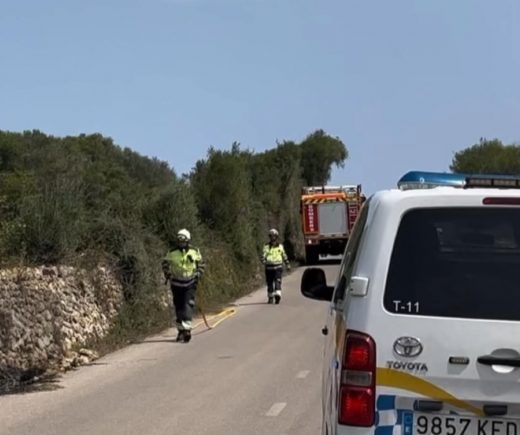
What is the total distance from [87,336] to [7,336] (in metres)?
2.37

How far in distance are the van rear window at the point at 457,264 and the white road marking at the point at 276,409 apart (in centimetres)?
558

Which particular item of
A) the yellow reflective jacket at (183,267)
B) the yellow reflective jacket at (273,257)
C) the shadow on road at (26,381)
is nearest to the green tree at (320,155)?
the yellow reflective jacket at (273,257)

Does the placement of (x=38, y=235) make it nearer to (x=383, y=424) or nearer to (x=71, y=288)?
(x=71, y=288)

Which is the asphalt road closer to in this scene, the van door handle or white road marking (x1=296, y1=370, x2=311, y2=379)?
white road marking (x1=296, y1=370, x2=311, y2=379)

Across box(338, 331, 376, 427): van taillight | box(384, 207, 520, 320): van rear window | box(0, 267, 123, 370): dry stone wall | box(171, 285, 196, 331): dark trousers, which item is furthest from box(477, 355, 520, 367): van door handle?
box(171, 285, 196, 331): dark trousers

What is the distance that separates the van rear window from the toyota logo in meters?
0.12

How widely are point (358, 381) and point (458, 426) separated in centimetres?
47

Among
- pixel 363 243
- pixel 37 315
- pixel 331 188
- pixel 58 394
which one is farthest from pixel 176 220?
pixel 331 188

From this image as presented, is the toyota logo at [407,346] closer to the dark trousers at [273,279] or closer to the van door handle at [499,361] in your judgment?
the van door handle at [499,361]

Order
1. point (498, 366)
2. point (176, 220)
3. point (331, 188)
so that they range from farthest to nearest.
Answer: point (331, 188), point (176, 220), point (498, 366)

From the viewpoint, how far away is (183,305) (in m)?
16.5

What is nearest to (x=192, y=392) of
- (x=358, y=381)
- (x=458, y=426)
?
(x=358, y=381)

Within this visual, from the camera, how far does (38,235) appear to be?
15906 millimetres

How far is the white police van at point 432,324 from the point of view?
4.20 metres
